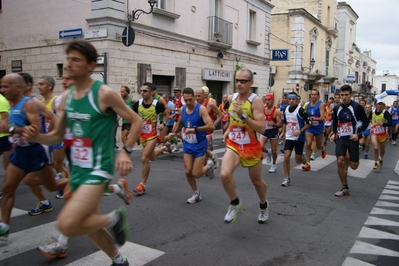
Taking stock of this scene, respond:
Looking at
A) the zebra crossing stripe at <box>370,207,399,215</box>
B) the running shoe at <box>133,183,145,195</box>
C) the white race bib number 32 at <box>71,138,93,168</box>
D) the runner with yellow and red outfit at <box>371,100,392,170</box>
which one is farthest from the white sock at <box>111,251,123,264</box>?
the runner with yellow and red outfit at <box>371,100,392,170</box>

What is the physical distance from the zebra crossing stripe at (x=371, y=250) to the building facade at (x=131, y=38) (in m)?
11.1

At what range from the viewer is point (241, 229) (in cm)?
497

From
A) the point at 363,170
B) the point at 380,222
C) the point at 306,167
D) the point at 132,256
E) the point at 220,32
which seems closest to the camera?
the point at 132,256

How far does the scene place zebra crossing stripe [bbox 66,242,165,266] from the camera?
3787 millimetres

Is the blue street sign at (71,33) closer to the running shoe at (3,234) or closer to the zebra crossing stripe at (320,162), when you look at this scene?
the zebra crossing stripe at (320,162)

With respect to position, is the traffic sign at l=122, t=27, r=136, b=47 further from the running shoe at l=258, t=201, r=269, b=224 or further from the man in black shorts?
the running shoe at l=258, t=201, r=269, b=224

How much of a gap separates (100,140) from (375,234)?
3.86m

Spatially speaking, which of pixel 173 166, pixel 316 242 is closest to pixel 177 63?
pixel 173 166

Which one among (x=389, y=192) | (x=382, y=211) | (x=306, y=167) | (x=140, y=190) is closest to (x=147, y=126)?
(x=140, y=190)

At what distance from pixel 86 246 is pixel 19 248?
71 cm

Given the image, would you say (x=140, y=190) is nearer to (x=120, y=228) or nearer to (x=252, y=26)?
(x=120, y=228)

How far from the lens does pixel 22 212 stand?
5.41 m

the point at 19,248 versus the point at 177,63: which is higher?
the point at 177,63

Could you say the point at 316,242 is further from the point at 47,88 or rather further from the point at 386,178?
the point at 386,178
